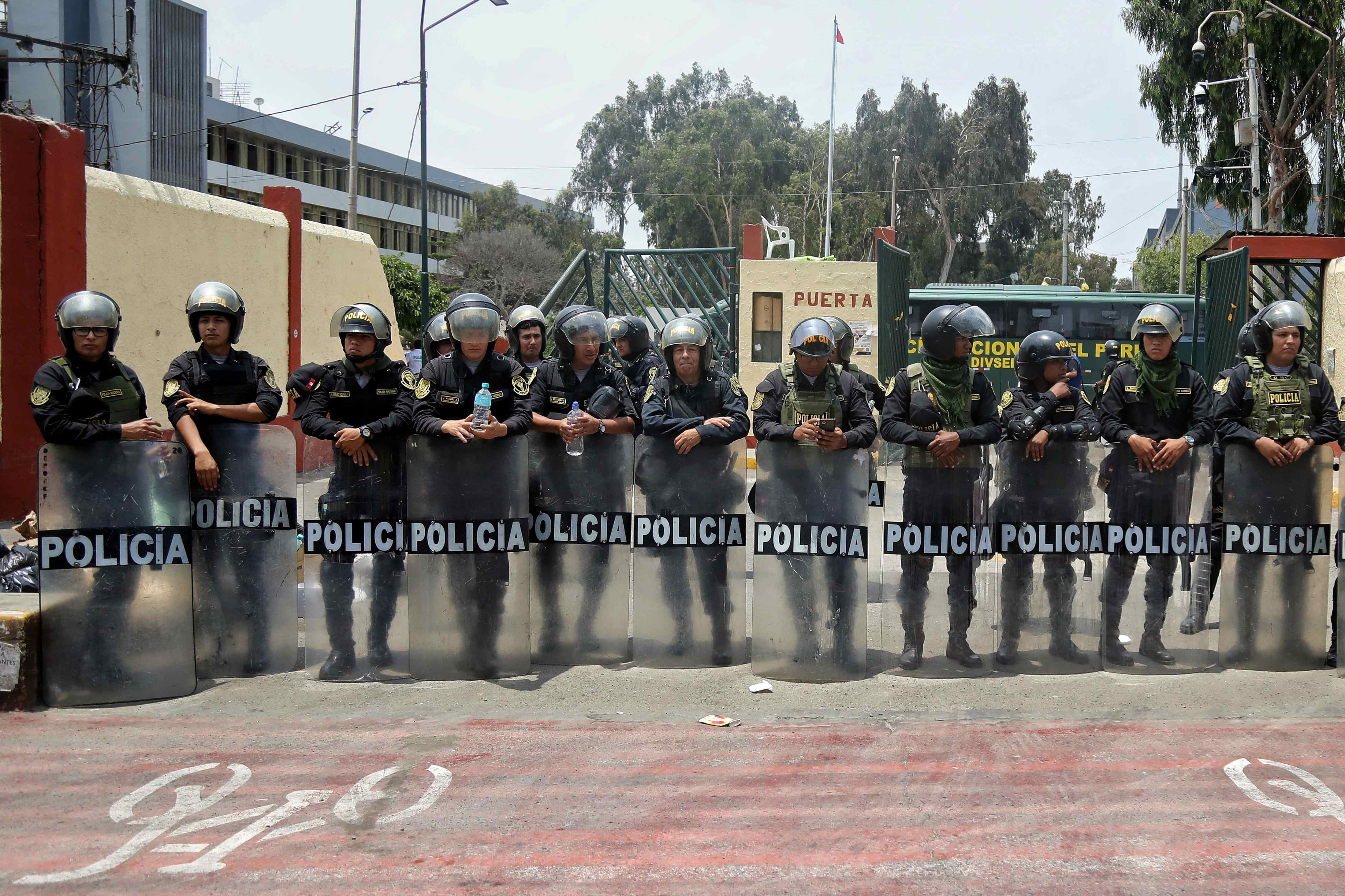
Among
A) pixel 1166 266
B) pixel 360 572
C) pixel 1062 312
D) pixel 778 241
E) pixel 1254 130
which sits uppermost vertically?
pixel 1166 266

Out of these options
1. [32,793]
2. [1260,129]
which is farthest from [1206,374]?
[1260,129]

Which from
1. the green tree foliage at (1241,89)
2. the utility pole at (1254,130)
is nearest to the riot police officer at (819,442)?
the utility pole at (1254,130)

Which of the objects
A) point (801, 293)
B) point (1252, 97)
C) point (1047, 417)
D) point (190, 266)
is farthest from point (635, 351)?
point (1252, 97)

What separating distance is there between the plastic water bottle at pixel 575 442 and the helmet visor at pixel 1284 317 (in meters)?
4.01

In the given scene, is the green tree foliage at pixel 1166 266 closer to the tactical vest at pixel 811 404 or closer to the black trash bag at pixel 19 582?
the tactical vest at pixel 811 404

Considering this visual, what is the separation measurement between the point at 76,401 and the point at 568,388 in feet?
8.75

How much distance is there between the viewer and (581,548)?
676cm

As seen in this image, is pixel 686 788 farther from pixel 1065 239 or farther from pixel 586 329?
pixel 1065 239

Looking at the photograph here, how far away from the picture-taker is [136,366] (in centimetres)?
1251

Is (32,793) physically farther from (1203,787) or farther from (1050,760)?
(1203,787)

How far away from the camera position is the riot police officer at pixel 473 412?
640 cm

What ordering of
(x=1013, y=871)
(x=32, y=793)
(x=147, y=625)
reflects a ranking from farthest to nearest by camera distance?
(x=147, y=625) → (x=32, y=793) → (x=1013, y=871)

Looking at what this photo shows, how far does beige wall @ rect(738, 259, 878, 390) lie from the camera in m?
20.9

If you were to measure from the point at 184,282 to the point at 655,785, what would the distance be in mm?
10697
